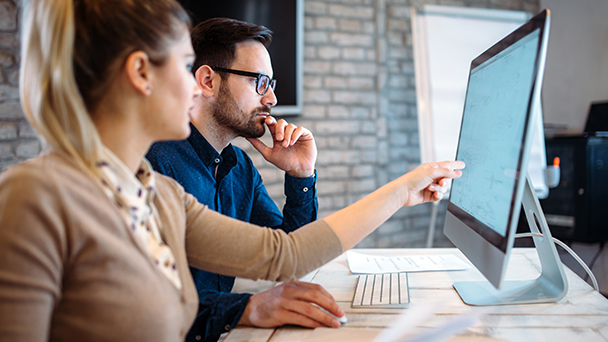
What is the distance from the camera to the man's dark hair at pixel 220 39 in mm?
1357

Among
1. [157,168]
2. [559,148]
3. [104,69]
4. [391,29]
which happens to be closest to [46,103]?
[104,69]

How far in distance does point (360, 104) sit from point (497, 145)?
2.01 meters

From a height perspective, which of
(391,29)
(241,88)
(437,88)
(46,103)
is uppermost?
(391,29)

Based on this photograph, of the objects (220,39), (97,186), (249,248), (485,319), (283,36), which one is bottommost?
(485,319)

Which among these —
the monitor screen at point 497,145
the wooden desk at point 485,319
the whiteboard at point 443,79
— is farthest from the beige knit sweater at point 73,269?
the whiteboard at point 443,79

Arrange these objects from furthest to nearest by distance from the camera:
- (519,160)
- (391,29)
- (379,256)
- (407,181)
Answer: (391,29) < (379,256) < (407,181) < (519,160)

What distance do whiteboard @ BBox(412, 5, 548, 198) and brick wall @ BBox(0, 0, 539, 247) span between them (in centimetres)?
31

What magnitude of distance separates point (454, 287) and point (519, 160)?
1.31ft

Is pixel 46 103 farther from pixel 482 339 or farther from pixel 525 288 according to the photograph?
pixel 525 288

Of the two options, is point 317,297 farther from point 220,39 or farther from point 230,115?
point 220,39

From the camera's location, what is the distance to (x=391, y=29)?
111 inches

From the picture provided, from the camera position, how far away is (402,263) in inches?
45.3

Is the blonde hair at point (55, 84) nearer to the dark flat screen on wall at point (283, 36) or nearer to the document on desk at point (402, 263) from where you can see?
the document on desk at point (402, 263)

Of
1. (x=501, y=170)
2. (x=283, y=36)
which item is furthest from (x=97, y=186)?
(x=283, y=36)
